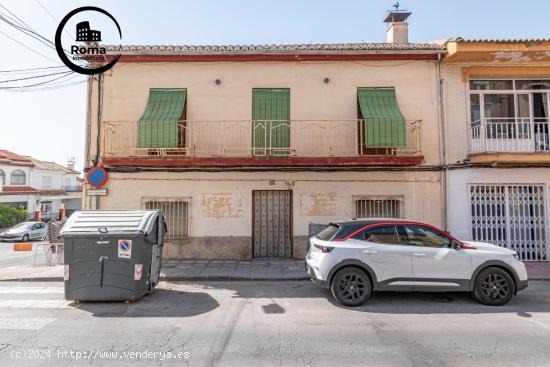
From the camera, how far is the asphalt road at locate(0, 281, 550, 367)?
12.8 feet

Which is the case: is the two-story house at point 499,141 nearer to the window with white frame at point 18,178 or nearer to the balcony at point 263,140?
the balcony at point 263,140

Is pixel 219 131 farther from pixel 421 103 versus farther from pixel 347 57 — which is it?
pixel 421 103

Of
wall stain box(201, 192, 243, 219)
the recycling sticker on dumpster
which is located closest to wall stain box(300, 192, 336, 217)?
wall stain box(201, 192, 243, 219)

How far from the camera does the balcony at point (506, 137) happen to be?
948 centimetres

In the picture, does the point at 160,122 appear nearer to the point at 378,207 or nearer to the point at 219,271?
the point at 219,271

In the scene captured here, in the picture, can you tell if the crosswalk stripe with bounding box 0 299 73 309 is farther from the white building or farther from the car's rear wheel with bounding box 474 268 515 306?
the white building

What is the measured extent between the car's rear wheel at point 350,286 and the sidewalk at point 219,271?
78.1 inches

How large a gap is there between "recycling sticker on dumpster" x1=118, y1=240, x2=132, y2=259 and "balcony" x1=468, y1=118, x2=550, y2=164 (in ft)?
31.2

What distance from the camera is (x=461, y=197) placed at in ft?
31.6

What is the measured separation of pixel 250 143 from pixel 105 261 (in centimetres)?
544

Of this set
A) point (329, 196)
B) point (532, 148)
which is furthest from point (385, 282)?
point (532, 148)

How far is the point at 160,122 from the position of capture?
9.45 meters

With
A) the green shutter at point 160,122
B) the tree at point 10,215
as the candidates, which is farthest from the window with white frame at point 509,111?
the tree at point 10,215


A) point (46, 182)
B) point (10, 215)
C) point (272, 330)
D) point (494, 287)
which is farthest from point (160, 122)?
point (46, 182)
